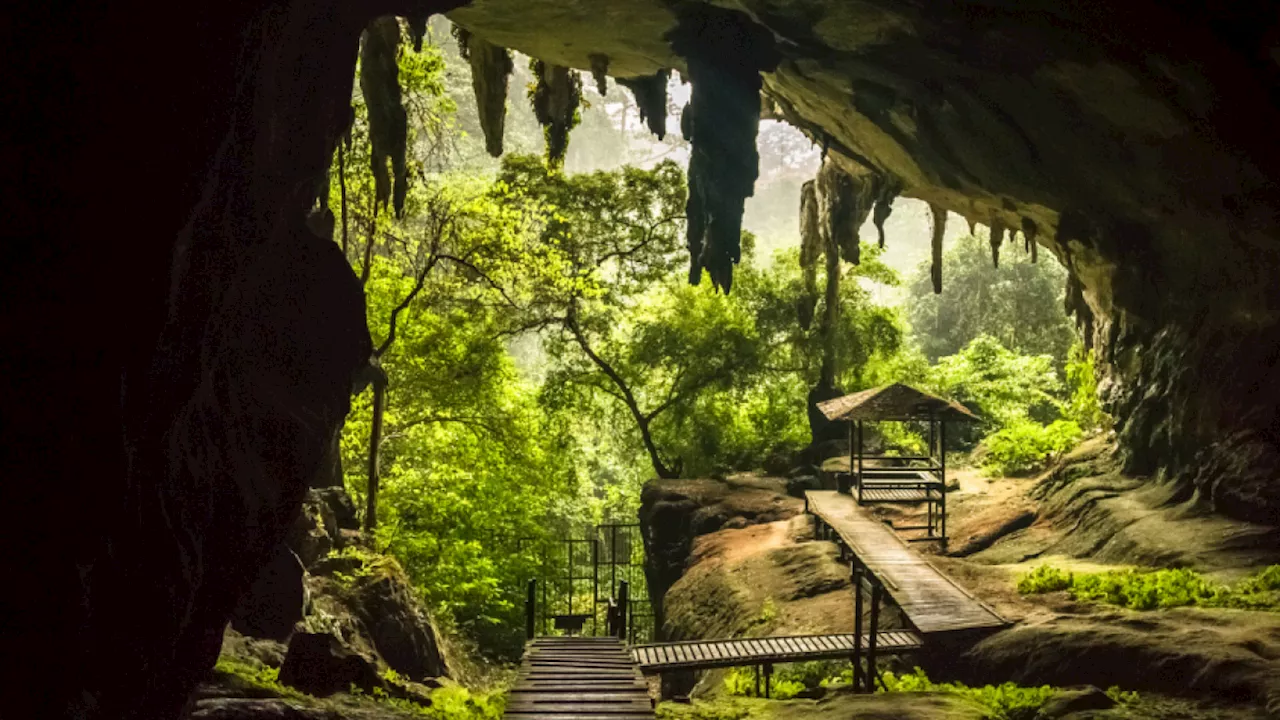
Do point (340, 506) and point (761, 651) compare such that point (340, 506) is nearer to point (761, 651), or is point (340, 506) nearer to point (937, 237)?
point (761, 651)

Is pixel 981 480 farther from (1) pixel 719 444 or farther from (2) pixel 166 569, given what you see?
(2) pixel 166 569

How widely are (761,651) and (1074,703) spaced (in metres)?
4.13

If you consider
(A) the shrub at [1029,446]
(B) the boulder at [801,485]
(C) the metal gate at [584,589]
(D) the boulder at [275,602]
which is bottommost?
(C) the metal gate at [584,589]

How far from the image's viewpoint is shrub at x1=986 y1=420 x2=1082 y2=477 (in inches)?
866

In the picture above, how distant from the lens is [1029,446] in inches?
881

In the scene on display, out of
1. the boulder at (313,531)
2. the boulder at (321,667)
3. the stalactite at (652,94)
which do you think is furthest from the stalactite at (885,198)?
the boulder at (321,667)

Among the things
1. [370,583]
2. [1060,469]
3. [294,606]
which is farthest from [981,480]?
[294,606]

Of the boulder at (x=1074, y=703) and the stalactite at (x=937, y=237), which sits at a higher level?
the stalactite at (x=937, y=237)

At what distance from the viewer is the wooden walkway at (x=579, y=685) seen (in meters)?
8.98

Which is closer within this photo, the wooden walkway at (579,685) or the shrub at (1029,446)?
the wooden walkway at (579,685)

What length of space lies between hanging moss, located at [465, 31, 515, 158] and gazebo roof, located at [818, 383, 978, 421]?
9.11 meters

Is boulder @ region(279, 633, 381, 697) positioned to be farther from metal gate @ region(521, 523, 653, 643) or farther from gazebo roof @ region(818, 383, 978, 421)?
gazebo roof @ region(818, 383, 978, 421)

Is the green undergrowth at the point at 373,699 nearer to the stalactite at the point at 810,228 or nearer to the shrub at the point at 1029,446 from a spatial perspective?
the stalactite at the point at 810,228

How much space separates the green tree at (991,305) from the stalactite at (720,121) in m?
23.6
